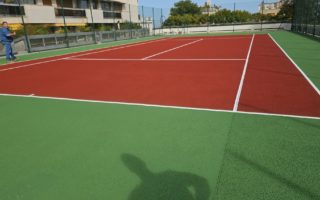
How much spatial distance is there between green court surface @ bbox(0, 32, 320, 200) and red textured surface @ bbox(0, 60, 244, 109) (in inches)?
37.8

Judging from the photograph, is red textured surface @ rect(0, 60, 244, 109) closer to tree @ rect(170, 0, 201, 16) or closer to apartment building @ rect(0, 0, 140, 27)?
apartment building @ rect(0, 0, 140, 27)

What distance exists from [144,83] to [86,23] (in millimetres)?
42411

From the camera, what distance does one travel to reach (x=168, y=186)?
2.95m

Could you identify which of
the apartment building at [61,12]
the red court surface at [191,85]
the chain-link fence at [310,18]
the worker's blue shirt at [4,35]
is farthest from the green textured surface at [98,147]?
the apartment building at [61,12]

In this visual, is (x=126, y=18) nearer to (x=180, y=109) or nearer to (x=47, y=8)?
(x=47, y=8)

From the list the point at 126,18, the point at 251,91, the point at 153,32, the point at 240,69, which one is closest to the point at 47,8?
the point at 153,32

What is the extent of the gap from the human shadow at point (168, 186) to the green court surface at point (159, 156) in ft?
0.03

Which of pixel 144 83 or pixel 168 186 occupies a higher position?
pixel 144 83

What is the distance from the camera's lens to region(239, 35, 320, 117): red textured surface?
5.22 metres

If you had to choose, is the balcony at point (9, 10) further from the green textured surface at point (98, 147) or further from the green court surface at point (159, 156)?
the green court surface at point (159, 156)

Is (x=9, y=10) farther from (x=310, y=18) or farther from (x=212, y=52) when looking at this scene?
(x=310, y=18)

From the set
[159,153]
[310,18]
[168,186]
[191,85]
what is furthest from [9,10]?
[168,186]

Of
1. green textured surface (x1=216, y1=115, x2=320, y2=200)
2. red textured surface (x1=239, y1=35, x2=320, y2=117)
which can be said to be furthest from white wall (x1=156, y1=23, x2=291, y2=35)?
green textured surface (x1=216, y1=115, x2=320, y2=200)

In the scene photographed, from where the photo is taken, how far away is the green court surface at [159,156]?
9.49ft
